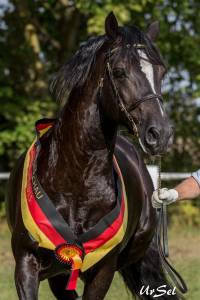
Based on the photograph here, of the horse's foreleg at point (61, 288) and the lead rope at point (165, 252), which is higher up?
the lead rope at point (165, 252)

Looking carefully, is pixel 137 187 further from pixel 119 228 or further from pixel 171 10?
pixel 171 10

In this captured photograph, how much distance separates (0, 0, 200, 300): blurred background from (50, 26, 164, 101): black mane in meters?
5.40

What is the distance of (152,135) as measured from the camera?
11.8 feet

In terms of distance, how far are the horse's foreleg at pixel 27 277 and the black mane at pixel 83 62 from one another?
3.06ft

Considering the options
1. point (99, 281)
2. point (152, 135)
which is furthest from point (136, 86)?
point (99, 281)

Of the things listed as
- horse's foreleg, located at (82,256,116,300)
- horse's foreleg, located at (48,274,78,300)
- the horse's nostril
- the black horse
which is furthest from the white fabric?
horse's foreleg, located at (48,274,78,300)

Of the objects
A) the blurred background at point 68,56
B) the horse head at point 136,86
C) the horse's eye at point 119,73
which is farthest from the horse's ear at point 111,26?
the blurred background at point 68,56

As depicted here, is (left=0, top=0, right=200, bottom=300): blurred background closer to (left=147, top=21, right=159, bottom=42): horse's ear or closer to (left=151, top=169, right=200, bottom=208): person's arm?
(left=151, top=169, right=200, bottom=208): person's arm

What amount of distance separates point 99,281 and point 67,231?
14.8 inches

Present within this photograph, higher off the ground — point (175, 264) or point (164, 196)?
point (164, 196)

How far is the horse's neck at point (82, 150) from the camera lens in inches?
159

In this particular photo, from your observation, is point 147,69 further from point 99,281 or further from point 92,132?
point 99,281

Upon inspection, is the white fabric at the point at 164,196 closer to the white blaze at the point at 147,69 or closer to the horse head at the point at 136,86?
the horse head at the point at 136,86

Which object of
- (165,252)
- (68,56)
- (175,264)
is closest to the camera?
(165,252)
